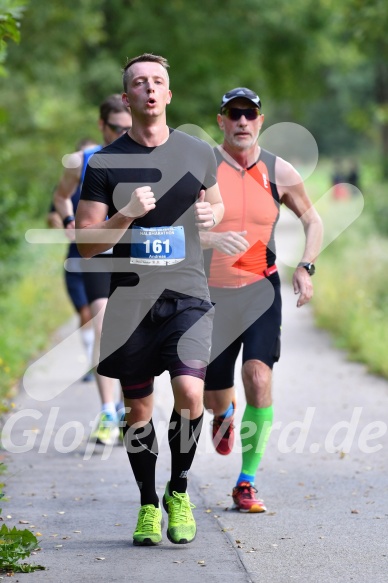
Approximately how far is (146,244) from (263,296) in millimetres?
1292

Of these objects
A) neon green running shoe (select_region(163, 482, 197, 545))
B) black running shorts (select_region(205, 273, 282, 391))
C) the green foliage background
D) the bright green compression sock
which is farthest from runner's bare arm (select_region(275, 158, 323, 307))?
the green foliage background

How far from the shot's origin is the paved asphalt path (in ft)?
17.2

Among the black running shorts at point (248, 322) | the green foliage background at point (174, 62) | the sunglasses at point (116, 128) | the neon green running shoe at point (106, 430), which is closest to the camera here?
Result: the black running shorts at point (248, 322)

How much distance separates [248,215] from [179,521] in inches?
72.8

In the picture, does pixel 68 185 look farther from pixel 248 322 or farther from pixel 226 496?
pixel 226 496

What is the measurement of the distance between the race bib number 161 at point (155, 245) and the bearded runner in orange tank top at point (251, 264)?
97cm

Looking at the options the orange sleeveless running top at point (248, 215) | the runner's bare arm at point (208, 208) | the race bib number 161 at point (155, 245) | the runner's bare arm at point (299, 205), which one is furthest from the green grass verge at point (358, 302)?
the race bib number 161 at point (155, 245)

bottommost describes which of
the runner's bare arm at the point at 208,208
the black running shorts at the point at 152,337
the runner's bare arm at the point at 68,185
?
the black running shorts at the point at 152,337

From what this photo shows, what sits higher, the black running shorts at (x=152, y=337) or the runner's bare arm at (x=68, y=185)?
the runner's bare arm at (x=68, y=185)

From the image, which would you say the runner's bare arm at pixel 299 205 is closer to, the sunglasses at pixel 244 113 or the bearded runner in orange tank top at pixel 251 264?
the bearded runner in orange tank top at pixel 251 264

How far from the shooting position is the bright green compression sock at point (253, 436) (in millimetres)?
6605

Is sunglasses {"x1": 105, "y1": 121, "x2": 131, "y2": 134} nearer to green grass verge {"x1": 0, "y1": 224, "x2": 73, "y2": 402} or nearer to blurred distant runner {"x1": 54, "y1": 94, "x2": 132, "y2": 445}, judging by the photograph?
blurred distant runner {"x1": 54, "y1": 94, "x2": 132, "y2": 445}

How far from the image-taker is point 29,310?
1533 cm

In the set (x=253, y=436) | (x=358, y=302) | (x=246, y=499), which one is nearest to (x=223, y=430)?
(x=253, y=436)
